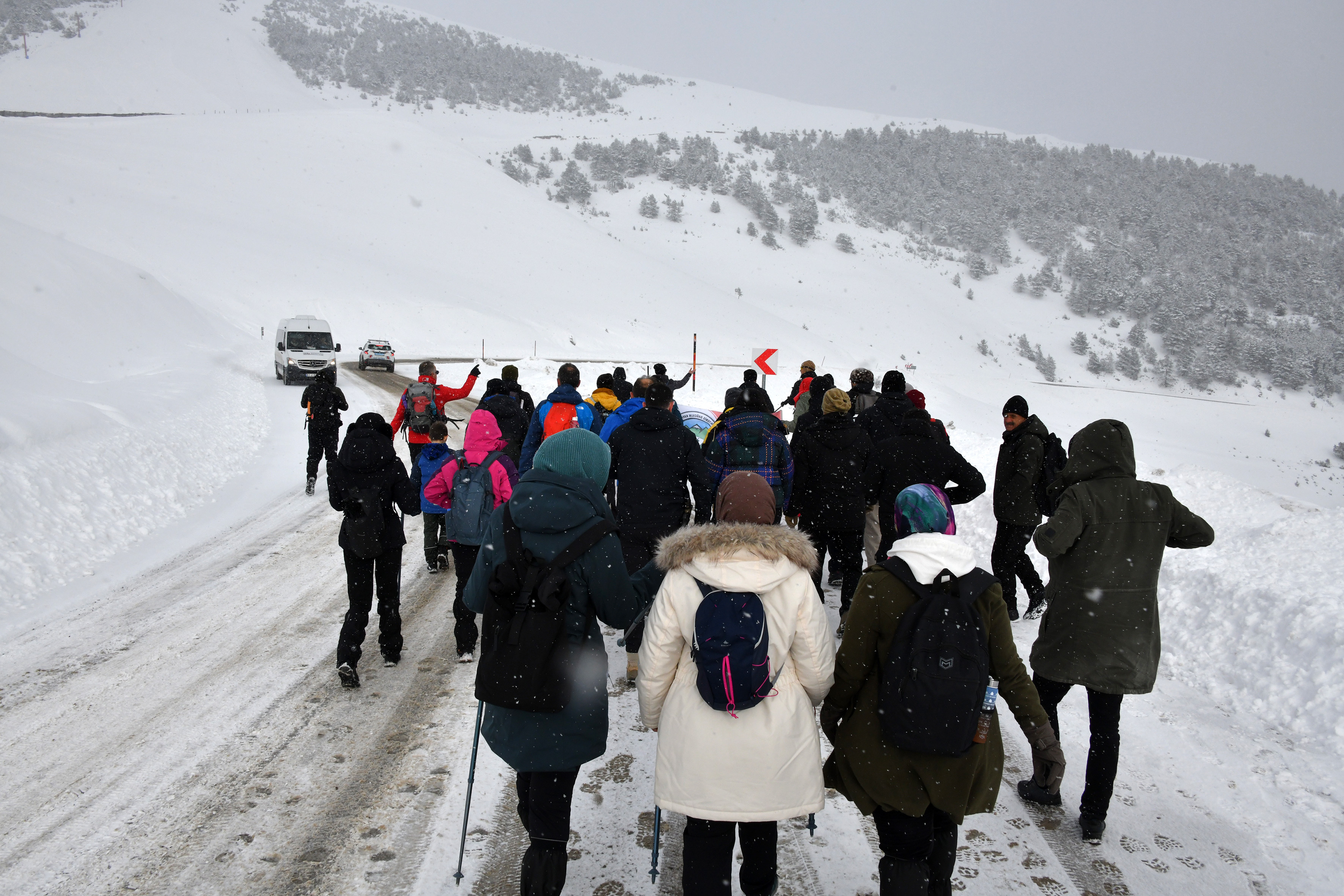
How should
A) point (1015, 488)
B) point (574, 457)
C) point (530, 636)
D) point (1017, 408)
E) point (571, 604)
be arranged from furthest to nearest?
point (1015, 488) → point (1017, 408) → point (574, 457) → point (571, 604) → point (530, 636)

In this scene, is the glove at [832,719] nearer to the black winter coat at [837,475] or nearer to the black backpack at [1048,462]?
the black winter coat at [837,475]

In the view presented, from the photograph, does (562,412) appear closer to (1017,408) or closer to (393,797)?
(393,797)

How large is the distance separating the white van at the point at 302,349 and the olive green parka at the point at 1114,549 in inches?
911

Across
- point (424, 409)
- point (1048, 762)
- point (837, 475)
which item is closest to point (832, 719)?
point (1048, 762)

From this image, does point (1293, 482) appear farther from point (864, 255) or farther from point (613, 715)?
point (864, 255)

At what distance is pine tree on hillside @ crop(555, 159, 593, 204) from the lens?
76.6m

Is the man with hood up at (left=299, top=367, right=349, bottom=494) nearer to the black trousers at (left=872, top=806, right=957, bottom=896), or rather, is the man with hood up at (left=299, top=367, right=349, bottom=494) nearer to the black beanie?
the black beanie

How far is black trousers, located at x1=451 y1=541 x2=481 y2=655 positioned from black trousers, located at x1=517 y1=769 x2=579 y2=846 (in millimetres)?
2855

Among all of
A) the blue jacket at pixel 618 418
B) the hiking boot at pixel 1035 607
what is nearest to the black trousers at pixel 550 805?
the blue jacket at pixel 618 418

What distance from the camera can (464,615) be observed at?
19.1ft

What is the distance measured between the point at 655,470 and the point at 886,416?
2.59 m

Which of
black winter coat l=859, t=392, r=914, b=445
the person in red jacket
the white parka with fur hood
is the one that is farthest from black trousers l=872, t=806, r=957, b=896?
the person in red jacket

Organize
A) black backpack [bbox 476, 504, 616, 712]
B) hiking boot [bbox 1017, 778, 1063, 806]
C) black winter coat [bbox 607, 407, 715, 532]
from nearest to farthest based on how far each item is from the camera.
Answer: black backpack [bbox 476, 504, 616, 712] → hiking boot [bbox 1017, 778, 1063, 806] → black winter coat [bbox 607, 407, 715, 532]

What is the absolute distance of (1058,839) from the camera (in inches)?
148
